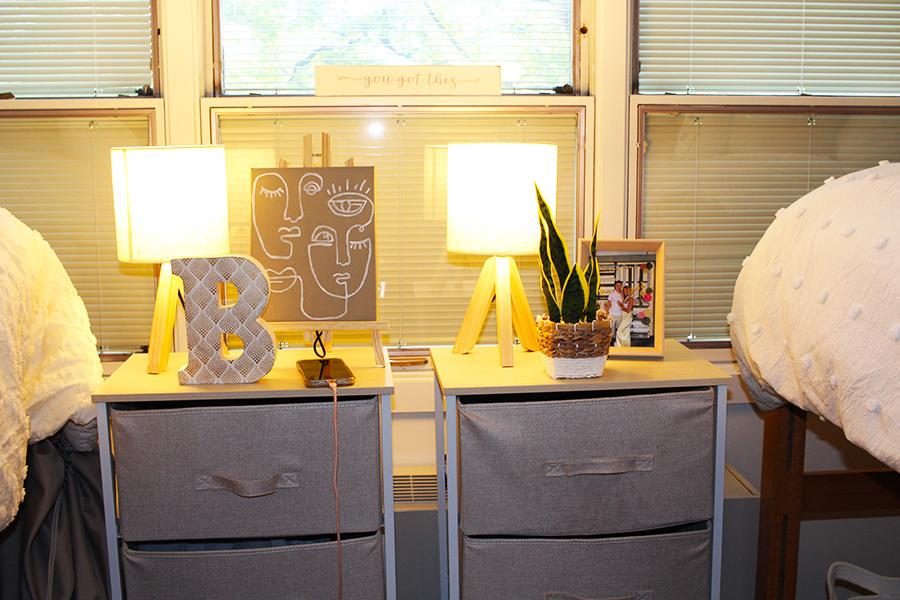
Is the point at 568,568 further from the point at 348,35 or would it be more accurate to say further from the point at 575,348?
the point at 348,35

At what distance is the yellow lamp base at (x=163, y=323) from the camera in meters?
1.80

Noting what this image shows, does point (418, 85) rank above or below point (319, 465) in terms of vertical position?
above

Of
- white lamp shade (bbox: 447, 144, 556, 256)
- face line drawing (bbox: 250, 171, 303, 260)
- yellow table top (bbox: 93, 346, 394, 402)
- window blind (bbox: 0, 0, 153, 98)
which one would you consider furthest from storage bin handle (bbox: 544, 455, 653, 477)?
window blind (bbox: 0, 0, 153, 98)

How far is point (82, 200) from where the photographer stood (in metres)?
2.24

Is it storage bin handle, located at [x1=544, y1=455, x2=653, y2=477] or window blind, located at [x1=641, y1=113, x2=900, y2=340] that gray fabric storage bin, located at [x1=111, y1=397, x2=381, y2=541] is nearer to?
storage bin handle, located at [x1=544, y1=455, x2=653, y2=477]

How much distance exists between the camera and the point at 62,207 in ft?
7.35

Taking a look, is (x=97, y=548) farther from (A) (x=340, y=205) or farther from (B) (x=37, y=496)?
(A) (x=340, y=205)

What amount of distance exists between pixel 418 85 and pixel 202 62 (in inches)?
22.2

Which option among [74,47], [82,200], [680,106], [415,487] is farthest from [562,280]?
[74,47]

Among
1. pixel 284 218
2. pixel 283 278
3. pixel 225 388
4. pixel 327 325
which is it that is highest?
pixel 284 218

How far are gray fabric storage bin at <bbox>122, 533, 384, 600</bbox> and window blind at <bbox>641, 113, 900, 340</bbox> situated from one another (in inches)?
45.3

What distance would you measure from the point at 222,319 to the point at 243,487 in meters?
0.33

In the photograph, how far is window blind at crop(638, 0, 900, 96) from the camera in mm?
2293

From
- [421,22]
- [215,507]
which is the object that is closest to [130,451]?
[215,507]
